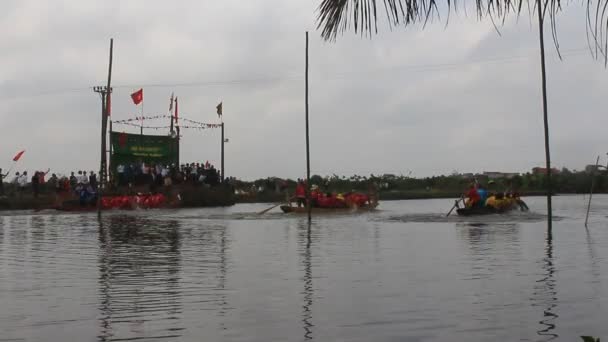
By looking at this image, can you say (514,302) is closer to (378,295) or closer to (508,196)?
(378,295)

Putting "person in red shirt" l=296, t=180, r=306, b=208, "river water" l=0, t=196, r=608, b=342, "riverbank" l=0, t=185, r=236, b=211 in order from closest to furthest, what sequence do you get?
1. "river water" l=0, t=196, r=608, b=342
2. "person in red shirt" l=296, t=180, r=306, b=208
3. "riverbank" l=0, t=185, r=236, b=211

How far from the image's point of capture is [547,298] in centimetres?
1202

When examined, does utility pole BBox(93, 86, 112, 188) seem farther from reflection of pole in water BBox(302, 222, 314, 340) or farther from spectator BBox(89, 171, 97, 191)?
reflection of pole in water BBox(302, 222, 314, 340)

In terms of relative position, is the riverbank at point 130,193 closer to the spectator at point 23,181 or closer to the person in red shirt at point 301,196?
the spectator at point 23,181

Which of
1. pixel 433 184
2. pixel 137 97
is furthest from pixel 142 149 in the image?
pixel 433 184

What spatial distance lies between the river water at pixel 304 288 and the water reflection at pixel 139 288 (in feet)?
0.08

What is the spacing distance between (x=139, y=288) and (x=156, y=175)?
136 ft

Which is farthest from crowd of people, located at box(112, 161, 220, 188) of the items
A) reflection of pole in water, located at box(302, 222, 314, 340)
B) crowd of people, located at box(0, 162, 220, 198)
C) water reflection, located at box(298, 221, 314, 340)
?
reflection of pole in water, located at box(302, 222, 314, 340)

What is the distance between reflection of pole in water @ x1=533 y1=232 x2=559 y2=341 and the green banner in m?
41.9

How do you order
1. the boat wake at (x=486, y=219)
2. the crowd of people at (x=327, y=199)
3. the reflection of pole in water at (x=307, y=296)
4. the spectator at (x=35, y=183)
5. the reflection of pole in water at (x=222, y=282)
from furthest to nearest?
the spectator at (x=35, y=183)
the crowd of people at (x=327, y=199)
the boat wake at (x=486, y=219)
the reflection of pole in water at (x=222, y=282)
the reflection of pole in water at (x=307, y=296)

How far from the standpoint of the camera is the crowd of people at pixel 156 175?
54.3 m

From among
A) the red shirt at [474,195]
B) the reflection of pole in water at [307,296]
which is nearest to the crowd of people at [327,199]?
the red shirt at [474,195]

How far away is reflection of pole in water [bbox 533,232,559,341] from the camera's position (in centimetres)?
943

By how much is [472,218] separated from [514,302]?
2846cm
